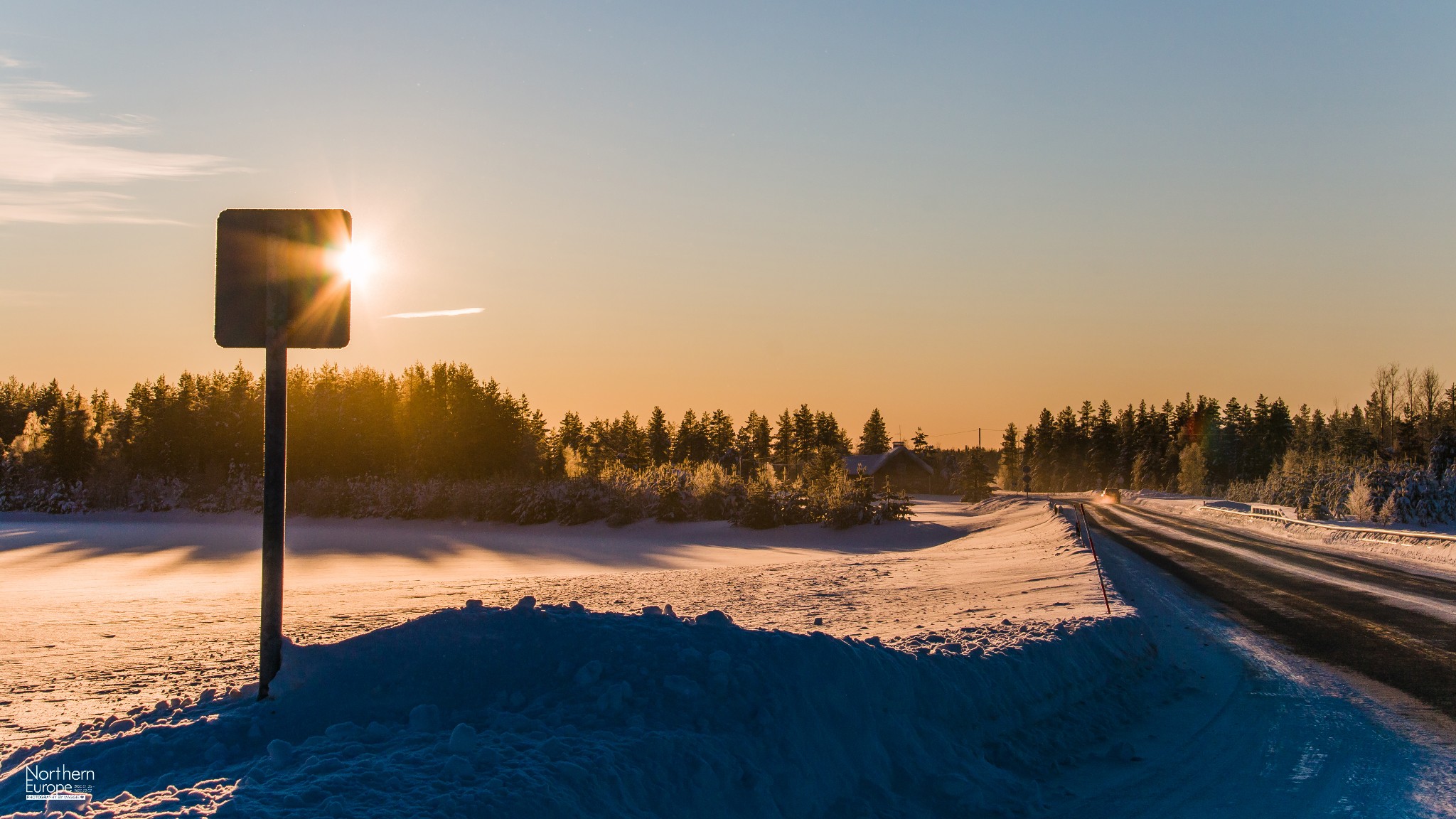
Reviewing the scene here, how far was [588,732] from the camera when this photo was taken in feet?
15.9

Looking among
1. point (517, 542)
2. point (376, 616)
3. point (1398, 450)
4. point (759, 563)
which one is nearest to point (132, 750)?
point (376, 616)

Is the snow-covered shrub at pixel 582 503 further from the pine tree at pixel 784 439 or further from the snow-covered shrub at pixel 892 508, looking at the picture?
the pine tree at pixel 784 439

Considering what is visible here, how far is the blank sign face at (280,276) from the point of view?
566 cm

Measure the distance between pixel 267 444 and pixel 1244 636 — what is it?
1099 cm

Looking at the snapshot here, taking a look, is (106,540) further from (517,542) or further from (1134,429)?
(1134,429)

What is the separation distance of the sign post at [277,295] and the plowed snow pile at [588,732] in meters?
0.81


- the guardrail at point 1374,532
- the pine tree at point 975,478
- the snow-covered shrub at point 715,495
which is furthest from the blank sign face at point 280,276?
the pine tree at point 975,478

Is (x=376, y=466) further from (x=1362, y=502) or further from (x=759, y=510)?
(x=1362, y=502)

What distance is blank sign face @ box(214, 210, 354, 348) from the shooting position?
566 cm

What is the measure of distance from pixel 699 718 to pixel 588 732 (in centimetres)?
62

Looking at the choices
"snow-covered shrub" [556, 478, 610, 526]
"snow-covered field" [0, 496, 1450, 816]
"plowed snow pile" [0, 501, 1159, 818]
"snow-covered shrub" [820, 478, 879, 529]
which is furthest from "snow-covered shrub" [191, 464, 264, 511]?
"plowed snow pile" [0, 501, 1159, 818]

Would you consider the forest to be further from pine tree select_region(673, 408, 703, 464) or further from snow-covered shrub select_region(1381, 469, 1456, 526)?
pine tree select_region(673, 408, 703, 464)

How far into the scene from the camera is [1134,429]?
13212 centimetres

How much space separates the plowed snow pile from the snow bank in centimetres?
1
